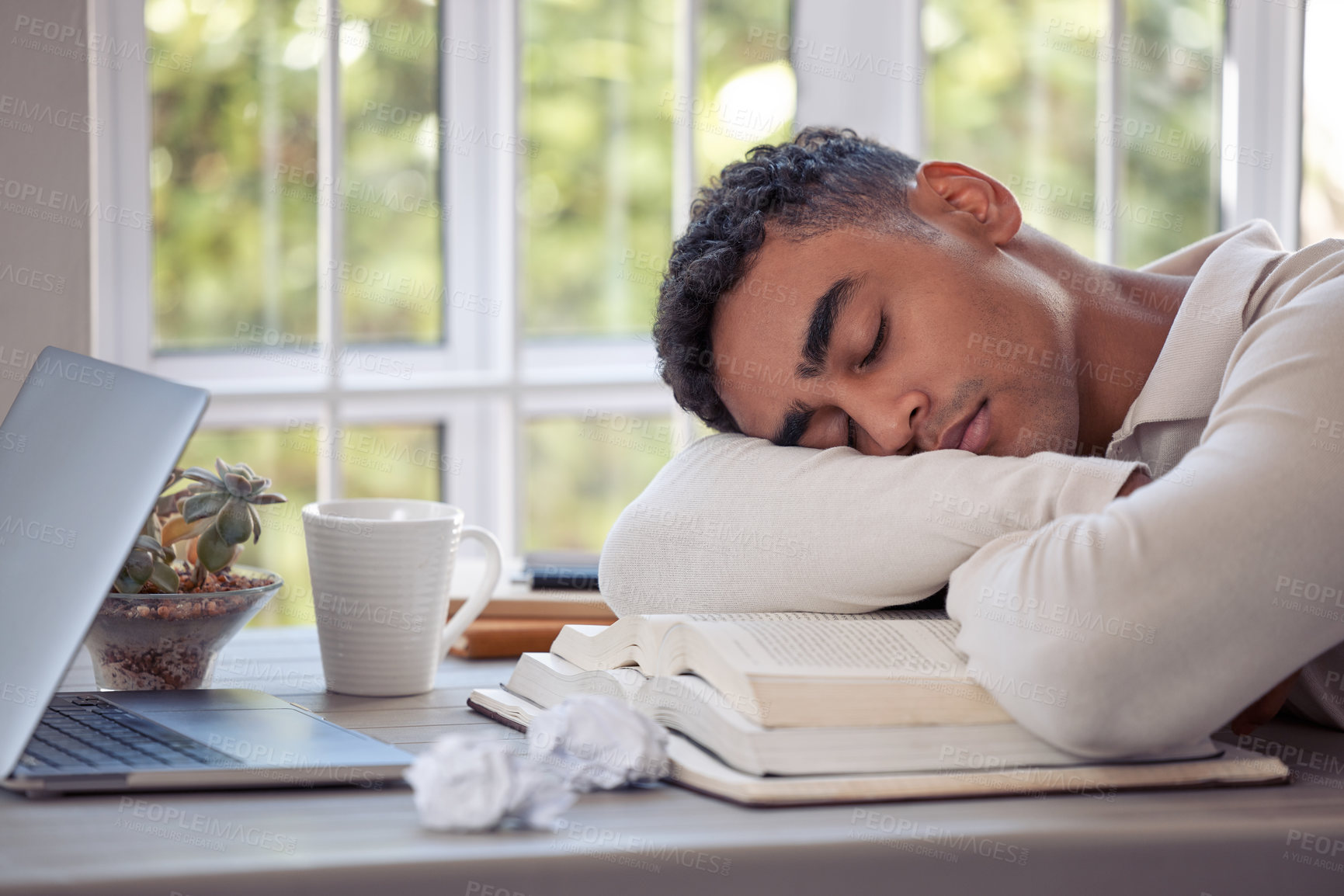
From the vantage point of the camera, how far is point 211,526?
979 mm

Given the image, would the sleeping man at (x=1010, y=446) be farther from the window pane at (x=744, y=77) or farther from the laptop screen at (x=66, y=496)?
the window pane at (x=744, y=77)

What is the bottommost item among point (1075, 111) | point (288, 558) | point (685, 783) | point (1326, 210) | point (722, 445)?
point (288, 558)

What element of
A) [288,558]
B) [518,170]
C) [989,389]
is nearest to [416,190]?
[518,170]

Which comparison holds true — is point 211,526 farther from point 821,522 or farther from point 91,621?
point 821,522

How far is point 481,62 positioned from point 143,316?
65cm

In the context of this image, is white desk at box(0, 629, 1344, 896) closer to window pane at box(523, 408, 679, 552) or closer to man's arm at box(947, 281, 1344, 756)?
man's arm at box(947, 281, 1344, 756)

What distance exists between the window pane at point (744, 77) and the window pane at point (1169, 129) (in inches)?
21.9

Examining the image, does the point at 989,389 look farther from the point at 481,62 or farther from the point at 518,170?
the point at 481,62

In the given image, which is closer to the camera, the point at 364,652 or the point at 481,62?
the point at 364,652

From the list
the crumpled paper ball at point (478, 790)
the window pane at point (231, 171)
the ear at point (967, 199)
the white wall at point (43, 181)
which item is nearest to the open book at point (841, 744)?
the crumpled paper ball at point (478, 790)

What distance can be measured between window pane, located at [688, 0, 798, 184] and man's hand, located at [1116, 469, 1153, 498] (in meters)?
1.30

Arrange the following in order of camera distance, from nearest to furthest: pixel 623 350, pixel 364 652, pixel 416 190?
pixel 364 652 → pixel 416 190 → pixel 623 350

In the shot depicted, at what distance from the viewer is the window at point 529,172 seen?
6.26 feet

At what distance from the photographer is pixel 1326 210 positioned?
2.10 metres
